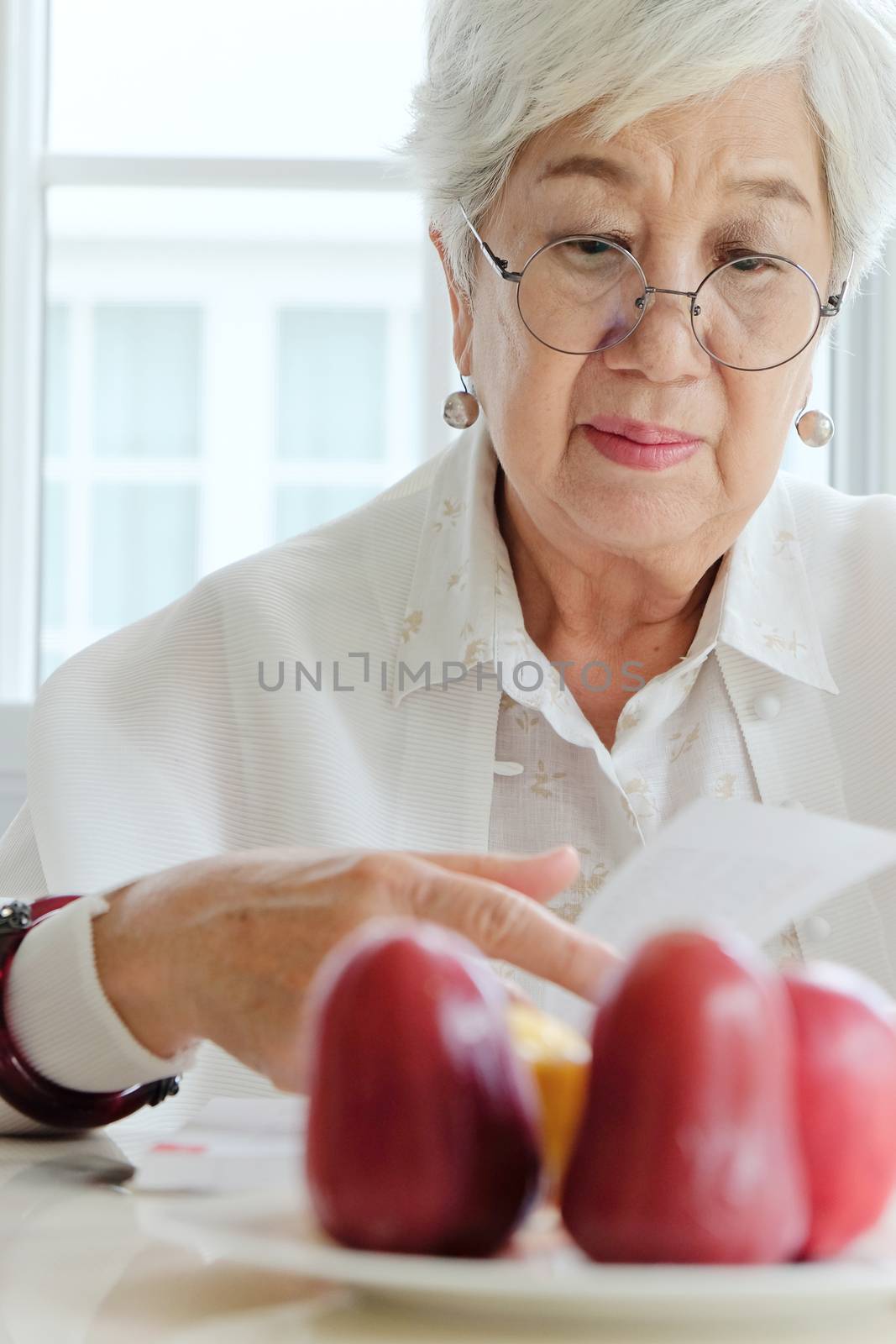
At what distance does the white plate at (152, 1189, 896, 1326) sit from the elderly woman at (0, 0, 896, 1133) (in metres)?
0.66

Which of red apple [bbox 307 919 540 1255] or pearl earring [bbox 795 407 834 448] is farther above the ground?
pearl earring [bbox 795 407 834 448]

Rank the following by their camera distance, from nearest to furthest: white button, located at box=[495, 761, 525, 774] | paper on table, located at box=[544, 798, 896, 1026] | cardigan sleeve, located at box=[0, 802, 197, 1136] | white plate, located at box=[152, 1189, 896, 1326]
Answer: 1. white plate, located at box=[152, 1189, 896, 1326]
2. paper on table, located at box=[544, 798, 896, 1026]
3. cardigan sleeve, located at box=[0, 802, 197, 1136]
4. white button, located at box=[495, 761, 525, 774]

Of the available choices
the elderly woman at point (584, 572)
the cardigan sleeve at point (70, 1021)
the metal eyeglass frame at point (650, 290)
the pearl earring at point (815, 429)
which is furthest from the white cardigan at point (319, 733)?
the cardigan sleeve at point (70, 1021)

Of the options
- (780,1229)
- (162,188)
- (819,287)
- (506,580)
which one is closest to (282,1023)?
(780,1229)

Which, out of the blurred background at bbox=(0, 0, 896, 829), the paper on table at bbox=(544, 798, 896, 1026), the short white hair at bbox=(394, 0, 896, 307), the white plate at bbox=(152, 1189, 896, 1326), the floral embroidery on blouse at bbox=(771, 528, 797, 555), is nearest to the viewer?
the white plate at bbox=(152, 1189, 896, 1326)

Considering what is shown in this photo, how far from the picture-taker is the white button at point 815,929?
47.8 inches

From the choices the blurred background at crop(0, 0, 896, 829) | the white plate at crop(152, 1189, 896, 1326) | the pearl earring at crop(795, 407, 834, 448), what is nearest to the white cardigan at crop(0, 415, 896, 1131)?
the pearl earring at crop(795, 407, 834, 448)

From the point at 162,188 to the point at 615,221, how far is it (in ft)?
5.83

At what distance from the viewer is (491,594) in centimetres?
135

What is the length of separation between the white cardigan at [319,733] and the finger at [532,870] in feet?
1.84

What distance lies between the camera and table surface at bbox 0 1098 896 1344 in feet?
1.47

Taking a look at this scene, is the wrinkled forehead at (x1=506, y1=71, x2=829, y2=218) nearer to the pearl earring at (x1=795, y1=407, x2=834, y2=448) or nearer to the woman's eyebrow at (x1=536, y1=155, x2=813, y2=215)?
the woman's eyebrow at (x1=536, y1=155, x2=813, y2=215)

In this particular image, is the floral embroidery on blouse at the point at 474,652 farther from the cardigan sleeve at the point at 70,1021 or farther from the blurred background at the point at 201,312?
the blurred background at the point at 201,312

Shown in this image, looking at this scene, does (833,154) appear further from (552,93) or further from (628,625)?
(628,625)
